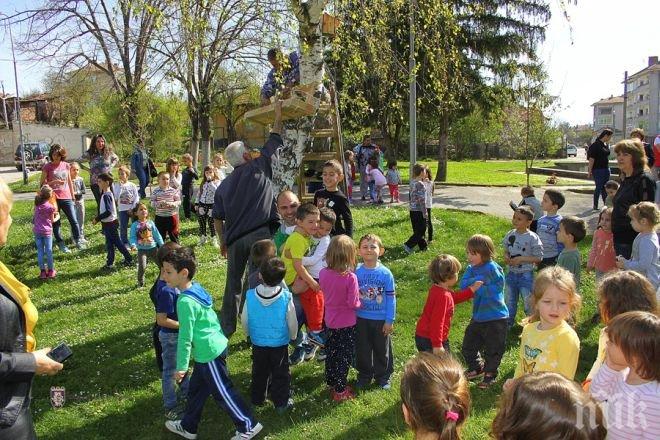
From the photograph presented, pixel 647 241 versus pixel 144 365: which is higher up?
pixel 647 241

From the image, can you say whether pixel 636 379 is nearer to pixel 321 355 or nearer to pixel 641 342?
pixel 641 342

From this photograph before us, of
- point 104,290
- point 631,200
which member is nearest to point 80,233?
point 104,290

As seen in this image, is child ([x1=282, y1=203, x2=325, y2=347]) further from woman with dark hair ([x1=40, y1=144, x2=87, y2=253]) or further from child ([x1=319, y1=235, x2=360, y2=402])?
woman with dark hair ([x1=40, y1=144, x2=87, y2=253])

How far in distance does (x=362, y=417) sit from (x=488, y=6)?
18094mm

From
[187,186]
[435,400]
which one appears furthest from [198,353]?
[187,186]

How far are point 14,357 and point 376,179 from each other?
43.6 feet

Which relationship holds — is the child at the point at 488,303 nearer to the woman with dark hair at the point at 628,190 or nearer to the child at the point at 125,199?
the woman with dark hair at the point at 628,190

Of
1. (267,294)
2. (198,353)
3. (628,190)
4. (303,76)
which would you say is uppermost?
(303,76)

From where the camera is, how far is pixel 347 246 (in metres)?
4.64

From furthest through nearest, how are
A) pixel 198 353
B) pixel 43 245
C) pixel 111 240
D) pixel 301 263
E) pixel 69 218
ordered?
pixel 69 218 < pixel 111 240 < pixel 43 245 < pixel 301 263 < pixel 198 353

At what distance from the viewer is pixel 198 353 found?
13.2 feet

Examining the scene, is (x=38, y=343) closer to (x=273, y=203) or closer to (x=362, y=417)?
(x=273, y=203)

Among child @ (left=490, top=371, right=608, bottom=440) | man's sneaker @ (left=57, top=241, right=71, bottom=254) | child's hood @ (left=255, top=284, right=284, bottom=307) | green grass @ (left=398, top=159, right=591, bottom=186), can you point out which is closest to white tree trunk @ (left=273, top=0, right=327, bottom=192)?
child's hood @ (left=255, top=284, right=284, bottom=307)

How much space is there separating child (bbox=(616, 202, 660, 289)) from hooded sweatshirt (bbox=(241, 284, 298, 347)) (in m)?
3.25
